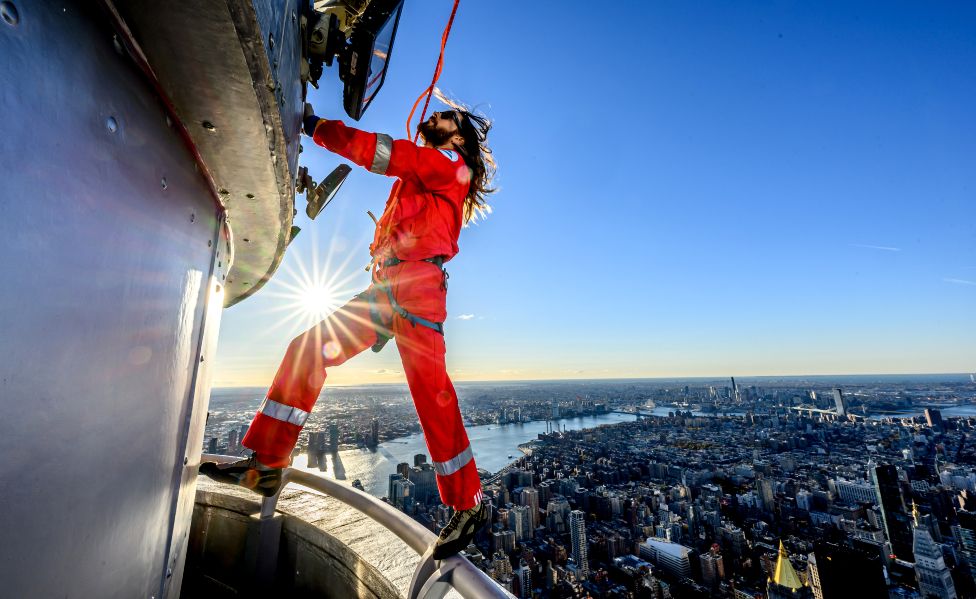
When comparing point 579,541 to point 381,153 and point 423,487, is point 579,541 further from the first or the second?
point 381,153

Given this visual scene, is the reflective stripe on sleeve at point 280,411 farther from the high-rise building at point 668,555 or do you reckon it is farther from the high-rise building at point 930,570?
the high-rise building at point 930,570

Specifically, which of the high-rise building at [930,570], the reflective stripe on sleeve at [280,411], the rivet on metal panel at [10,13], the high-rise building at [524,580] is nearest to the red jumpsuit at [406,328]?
the reflective stripe on sleeve at [280,411]

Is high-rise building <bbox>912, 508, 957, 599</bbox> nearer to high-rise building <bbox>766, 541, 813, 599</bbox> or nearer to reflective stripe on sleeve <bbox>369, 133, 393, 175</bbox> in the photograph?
high-rise building <bbox>766, 541, 813, 599</bbox>

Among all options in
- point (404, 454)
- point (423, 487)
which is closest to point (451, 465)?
point (423, 487)

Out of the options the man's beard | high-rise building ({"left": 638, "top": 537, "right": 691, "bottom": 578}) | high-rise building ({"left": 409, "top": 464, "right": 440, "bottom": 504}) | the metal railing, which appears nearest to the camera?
the metal railing

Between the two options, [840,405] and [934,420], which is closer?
[934,420]

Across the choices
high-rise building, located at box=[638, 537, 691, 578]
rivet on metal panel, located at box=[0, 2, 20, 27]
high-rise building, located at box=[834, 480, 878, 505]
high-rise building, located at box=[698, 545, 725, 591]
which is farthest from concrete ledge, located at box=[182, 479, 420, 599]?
high-rise building, located at box=[834, 480, 878, 505]

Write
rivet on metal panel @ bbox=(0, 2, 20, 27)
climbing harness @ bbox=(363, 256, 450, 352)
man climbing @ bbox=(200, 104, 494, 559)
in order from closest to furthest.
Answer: rivet on metal panel @ bbox=(0, 2, 20, 27)
man climbing @ bbox=(200, 104, 494, 559)
climbing harness @ bbox=(363, 256, 450, 352)

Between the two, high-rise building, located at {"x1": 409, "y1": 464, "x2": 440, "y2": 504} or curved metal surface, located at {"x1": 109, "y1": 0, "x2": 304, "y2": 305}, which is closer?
curved metal surface, located at {"x1": 109, "y1": 0, "x2": 304, "y2": 305}

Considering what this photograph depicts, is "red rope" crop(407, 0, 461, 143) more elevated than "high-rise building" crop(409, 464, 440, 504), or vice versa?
"red rope" crop(407, 0, 461, 143)
